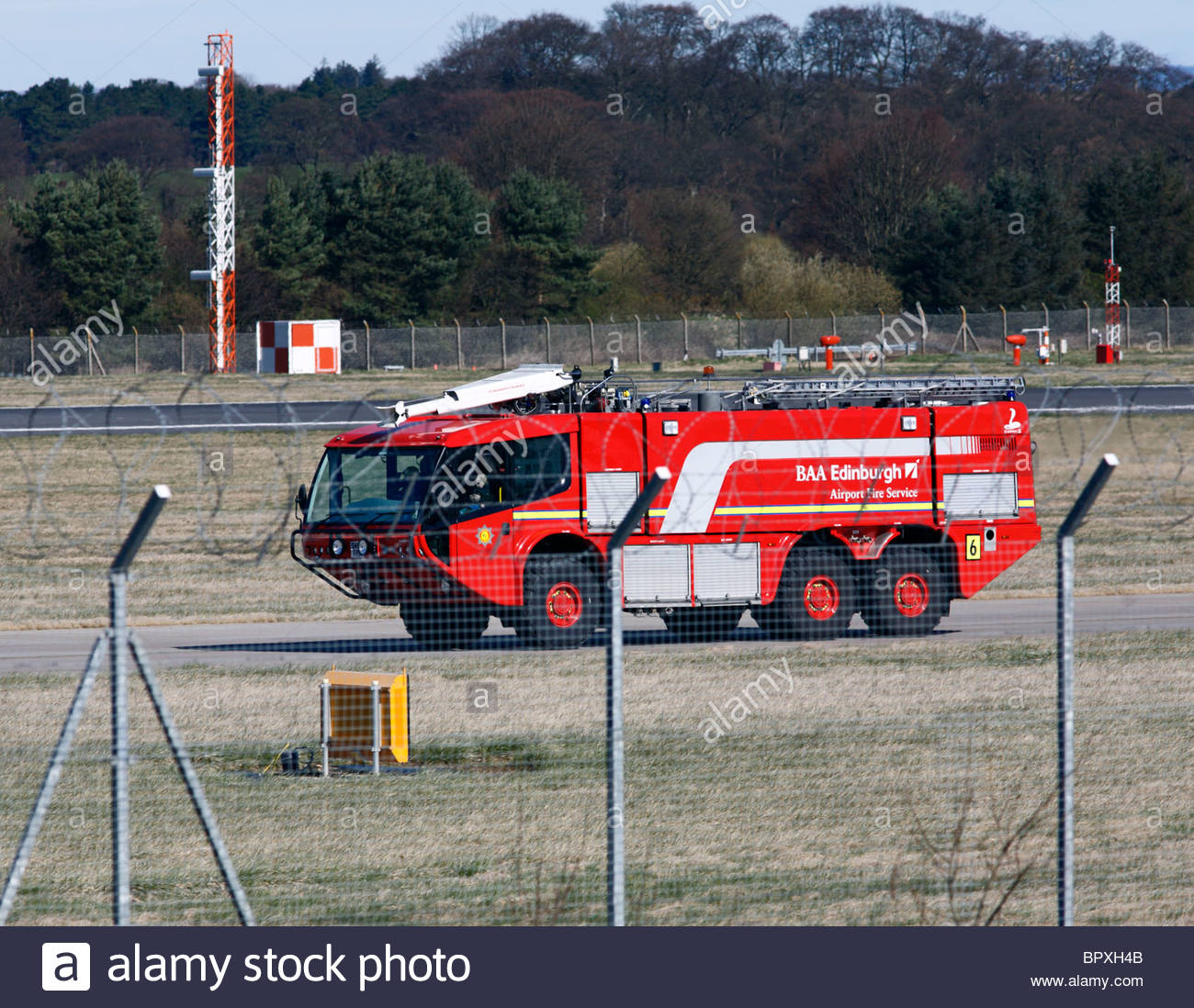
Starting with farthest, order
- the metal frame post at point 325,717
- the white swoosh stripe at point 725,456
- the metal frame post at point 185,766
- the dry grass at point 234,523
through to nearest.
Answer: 1. the dry grass at point 234,523
2. the white swoosh stripe at point 725,456
3. the metal frame post at point 325,717
4. the metal frame post at point 185,766

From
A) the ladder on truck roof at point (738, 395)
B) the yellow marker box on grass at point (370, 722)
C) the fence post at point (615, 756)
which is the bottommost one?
the yellow marker box on grass at point (370, 722)

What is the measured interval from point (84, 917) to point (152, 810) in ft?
6.27

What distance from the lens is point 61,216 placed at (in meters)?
64.6

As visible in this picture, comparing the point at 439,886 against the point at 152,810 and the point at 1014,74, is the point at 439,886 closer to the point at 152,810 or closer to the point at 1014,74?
the point at 152,810

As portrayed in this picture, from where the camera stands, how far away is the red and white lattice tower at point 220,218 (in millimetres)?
54281

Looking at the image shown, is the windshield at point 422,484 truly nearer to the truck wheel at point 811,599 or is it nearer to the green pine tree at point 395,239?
the truck wheel at point 811,599

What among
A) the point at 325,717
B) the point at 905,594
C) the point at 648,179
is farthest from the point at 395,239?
the point at 325,717

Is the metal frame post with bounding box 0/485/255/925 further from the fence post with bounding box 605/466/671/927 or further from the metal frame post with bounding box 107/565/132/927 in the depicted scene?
the fence post with bounding box 605/466/671/927

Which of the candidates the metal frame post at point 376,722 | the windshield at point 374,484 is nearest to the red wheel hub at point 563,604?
the windshield at point 374,484

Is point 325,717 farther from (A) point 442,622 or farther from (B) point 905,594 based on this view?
(B) point 905,594

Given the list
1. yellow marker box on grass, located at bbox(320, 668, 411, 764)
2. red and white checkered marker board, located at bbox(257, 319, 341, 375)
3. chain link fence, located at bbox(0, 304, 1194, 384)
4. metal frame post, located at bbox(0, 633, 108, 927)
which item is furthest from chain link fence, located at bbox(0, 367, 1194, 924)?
chain link fence, located at bbox(0, 304, 1194, 384)

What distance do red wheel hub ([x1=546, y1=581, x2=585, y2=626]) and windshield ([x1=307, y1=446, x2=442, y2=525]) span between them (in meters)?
1.46

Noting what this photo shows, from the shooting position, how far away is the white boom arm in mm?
15883

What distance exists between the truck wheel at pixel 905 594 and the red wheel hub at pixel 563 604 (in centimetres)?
281
